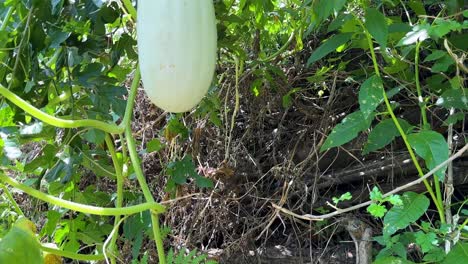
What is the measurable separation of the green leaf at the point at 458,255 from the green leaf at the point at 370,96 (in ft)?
0.65

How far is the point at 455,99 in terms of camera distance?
2.91 feet

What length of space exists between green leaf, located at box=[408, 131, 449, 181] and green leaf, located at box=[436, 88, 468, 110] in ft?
0.45

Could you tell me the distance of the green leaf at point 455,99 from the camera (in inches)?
34.3

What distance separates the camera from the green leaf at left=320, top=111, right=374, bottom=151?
0.80m

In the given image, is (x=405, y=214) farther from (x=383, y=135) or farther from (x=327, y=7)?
(x=327, y=7)

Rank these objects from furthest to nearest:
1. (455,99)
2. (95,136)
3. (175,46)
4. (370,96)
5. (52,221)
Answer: (52,221) < (95,136) < (455,99) < (370,96) < (175,46)

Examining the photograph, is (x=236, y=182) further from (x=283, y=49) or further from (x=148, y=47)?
(x=148, y=47)

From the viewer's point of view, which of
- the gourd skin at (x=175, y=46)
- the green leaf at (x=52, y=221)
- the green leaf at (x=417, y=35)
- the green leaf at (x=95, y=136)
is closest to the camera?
the gourd skin at (x=175, y=46)

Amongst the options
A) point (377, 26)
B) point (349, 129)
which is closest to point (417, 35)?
point (377, 26)

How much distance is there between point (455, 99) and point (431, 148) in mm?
174

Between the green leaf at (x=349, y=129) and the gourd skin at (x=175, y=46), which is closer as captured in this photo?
the gourd skin at (x=175, y=46)

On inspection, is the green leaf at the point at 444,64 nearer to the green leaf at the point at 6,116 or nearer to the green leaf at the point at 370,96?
the green leaf at the point at 370,96

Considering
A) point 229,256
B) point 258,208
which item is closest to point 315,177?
point 258,208

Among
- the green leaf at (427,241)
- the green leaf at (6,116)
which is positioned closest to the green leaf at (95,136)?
the green leaf at (6,116)
